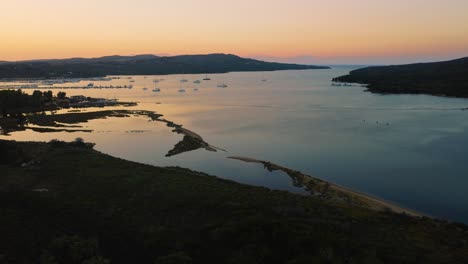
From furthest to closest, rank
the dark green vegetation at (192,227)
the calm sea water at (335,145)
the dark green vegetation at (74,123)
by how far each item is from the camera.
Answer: the dark green vegetation at (74,123) < the calm sea water at (335,145) < the dark green vegetation at (192,227)

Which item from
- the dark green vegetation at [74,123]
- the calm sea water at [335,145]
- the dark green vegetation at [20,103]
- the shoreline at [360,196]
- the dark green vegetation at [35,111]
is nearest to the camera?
the shoreline at [360,196]

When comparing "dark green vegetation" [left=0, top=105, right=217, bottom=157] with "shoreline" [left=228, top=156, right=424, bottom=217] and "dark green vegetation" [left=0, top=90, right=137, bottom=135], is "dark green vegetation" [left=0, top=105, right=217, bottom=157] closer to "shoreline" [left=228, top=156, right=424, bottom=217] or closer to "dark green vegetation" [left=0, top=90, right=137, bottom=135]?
"dark green vegetation" [left=0, top=90, right=137, bottom=135]

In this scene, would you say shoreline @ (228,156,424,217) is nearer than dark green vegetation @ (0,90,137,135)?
Yes

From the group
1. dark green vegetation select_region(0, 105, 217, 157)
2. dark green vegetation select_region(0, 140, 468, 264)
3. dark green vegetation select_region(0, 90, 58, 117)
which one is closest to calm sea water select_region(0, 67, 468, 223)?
dark green vegetation select_region(0, 105, 217, 157)

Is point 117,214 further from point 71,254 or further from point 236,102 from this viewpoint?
point 236,102

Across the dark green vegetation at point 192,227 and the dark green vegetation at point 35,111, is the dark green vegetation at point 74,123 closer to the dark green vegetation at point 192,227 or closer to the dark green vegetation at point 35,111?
the dark green vegetation at point 35,111

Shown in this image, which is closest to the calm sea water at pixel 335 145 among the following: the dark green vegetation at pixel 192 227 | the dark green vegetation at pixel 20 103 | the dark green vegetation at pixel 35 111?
the dark green vegetation at pixel 35 111

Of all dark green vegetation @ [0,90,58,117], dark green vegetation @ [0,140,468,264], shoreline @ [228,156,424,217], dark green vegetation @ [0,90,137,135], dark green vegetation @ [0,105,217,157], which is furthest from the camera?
dark green vegetation @ [0,90,58,117]
